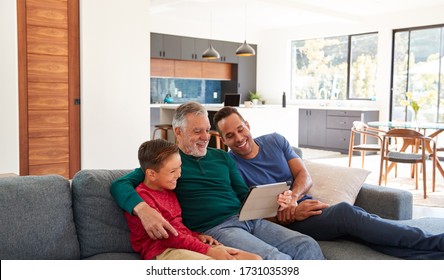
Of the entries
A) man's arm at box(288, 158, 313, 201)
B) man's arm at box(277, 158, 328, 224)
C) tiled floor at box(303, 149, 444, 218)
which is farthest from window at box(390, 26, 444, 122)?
man's arm at box(277, 158, 328, 224)

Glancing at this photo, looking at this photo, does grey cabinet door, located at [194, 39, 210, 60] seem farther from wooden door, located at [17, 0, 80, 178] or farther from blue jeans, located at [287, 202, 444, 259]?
blue jeans, located at [287, 202, 444, 259]

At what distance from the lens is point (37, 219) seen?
6.41ft

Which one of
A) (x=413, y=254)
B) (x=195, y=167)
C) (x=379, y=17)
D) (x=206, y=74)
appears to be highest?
(x=379, y=17)

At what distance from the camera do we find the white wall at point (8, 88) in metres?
4.31

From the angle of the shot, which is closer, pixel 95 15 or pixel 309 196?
pixel 309 196

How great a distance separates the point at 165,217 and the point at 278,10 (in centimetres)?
709

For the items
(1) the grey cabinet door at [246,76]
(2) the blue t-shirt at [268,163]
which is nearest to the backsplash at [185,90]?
(1) the grey cabinet door at [246,76]

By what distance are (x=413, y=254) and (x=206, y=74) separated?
335 inches

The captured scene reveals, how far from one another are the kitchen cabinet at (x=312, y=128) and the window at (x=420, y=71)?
4.24 ft

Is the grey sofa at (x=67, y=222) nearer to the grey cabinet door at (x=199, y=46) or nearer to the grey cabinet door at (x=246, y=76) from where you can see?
the grey cabinet door at (x=199, y=46)

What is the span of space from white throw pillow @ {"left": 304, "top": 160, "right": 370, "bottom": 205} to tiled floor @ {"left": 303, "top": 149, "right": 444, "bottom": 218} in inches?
75.3
